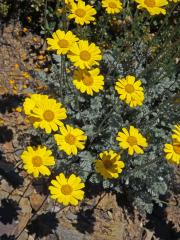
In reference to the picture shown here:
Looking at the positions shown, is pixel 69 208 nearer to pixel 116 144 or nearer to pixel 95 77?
pixel 116 144

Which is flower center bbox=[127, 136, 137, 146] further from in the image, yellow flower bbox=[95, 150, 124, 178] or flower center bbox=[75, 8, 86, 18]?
flower center bbox=[75, 8, 86, 18]

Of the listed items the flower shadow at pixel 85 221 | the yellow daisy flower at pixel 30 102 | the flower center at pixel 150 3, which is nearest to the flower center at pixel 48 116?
the yellow daisy flower at pixel 30 102

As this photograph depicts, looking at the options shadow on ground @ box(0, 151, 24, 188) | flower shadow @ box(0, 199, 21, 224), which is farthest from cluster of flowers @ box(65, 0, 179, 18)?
flower shadow @ box(0, 199, 21, 224)

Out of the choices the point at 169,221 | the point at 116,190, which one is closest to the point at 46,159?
the point at 116,190

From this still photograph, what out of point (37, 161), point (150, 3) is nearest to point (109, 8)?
point (150, 3)

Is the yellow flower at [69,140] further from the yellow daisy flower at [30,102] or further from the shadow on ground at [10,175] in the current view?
the shadow on ground at [10,175]

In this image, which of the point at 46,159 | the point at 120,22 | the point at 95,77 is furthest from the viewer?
the point at 120,22

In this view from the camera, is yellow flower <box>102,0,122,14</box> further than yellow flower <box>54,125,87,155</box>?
Yes
